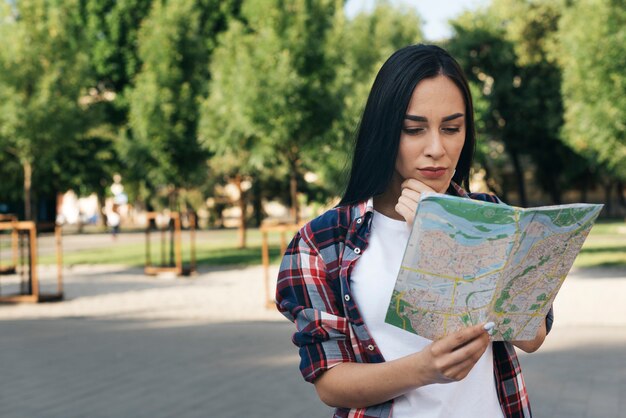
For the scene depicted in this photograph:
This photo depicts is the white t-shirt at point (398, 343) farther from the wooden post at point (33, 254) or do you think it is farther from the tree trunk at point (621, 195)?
the tree trunk at point (621, 195)

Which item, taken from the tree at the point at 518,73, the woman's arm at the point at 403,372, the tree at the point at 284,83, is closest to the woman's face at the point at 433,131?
the woman's arm at the point at 403,372

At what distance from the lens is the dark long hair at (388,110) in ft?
5.78

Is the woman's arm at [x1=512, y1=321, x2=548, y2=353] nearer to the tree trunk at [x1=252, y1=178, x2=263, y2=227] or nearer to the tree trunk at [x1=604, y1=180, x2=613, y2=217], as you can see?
the tree trunk at [x1=252, y1=178, x2=263, y2=227]

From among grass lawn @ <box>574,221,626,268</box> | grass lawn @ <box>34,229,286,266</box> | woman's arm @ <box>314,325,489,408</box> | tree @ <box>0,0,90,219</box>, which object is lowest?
grass lawn @ <box>34,229,286,266</box>

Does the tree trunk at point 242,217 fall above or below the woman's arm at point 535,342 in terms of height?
below

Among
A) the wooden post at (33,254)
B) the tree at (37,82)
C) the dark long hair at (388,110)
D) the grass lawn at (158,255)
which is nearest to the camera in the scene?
the dark long hair at (388,110)

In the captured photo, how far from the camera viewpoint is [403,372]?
1611 millimetres

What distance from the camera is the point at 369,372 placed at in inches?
65.9

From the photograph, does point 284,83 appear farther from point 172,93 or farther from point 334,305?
point 334,305

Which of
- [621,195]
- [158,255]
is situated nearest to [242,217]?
[158,255]

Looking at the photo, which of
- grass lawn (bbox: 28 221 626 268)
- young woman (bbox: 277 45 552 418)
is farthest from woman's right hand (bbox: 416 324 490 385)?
grass lawn (bbox: 28 221 626 268)

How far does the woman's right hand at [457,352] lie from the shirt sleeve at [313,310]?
246 millimetres

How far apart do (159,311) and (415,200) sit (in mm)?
10962

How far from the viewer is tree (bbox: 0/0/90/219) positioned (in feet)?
51.5
